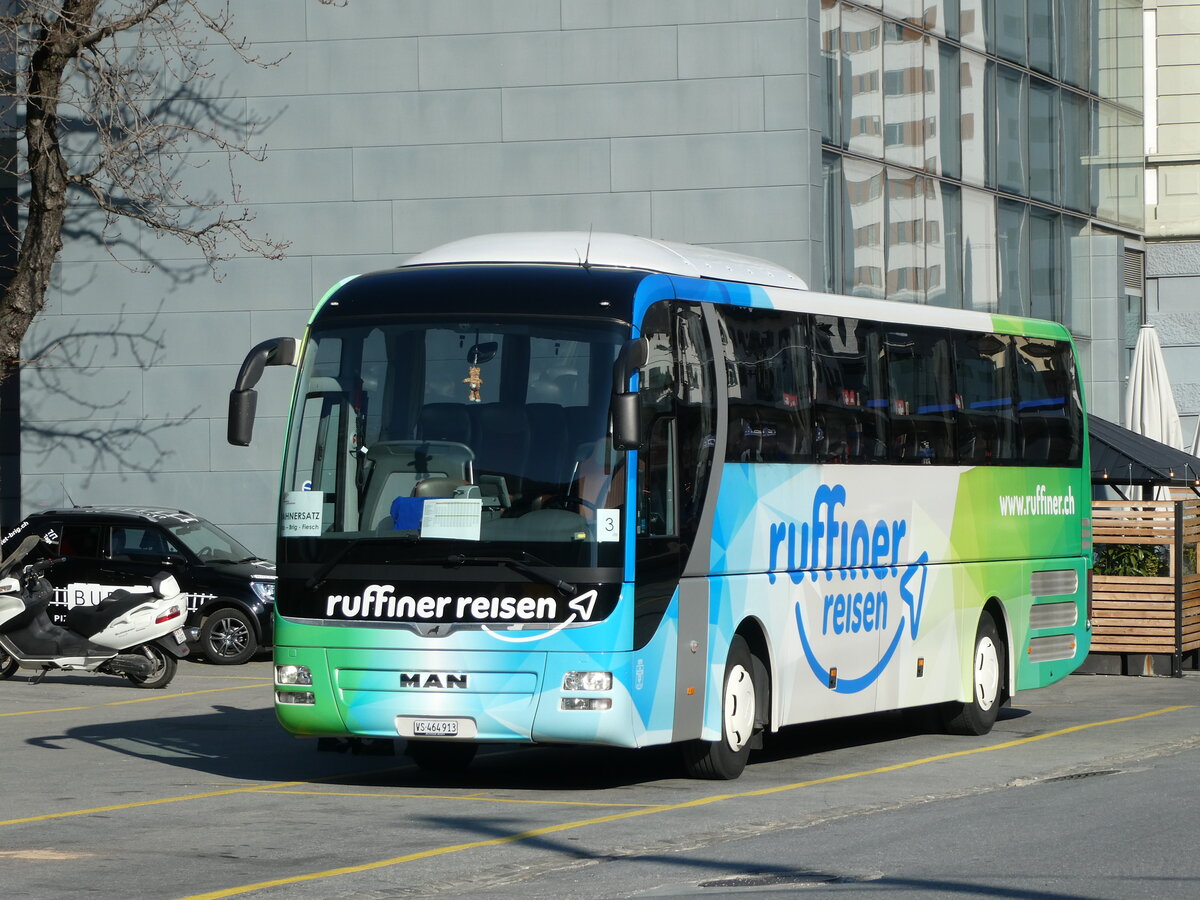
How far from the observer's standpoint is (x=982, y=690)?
1648cm

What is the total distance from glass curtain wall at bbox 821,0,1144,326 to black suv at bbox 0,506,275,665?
29.0 feet

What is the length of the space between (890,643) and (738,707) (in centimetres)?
233

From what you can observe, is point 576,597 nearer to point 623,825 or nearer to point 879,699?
point 623,825

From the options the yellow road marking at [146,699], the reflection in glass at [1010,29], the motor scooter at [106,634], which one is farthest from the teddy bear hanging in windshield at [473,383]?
the reflection in glass at [1010,29]

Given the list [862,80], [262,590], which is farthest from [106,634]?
[862,80]

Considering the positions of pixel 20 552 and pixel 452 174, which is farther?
pixel 452 174

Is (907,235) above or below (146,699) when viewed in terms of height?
above

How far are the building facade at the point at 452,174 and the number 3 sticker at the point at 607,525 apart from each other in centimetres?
1437

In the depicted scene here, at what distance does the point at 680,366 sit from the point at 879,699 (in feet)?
12.0

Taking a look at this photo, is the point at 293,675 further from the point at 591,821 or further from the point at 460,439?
the point at 591,821

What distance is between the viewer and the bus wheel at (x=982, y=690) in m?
16.3

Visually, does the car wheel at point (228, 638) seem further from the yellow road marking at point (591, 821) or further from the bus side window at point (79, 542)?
the yellow road marking at point (591, 821)

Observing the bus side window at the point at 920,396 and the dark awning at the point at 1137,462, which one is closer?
the bus side window at the point at 920,396

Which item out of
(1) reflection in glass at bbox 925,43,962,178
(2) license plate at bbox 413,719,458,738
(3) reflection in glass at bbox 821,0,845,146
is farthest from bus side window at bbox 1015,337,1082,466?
(1) reflection in glass at bbox 925,43,962,178
